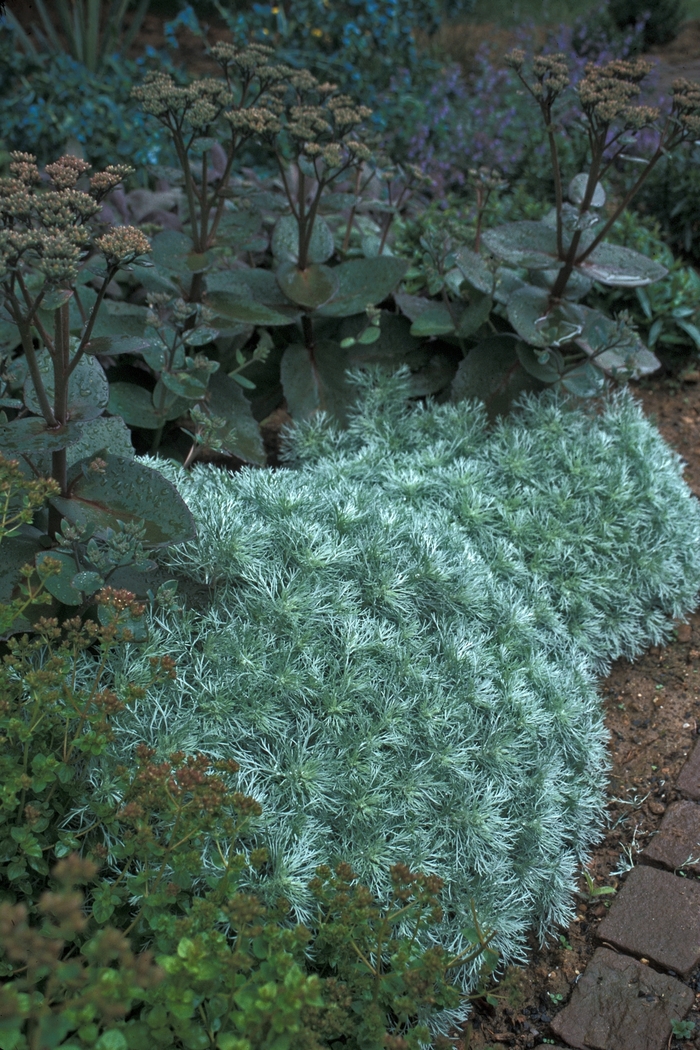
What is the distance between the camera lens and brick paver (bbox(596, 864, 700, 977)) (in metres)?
1.93

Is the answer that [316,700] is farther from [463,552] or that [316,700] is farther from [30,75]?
[30,75]

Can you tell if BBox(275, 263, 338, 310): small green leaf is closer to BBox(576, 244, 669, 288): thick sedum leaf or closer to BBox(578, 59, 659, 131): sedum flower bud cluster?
BBox(576, 244, 669, 288): thick sedum leaf

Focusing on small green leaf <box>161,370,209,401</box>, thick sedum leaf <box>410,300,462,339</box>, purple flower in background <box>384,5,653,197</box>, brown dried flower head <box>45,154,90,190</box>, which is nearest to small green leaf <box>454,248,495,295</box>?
thick sedum leaf <box>410,300,462,339</box>

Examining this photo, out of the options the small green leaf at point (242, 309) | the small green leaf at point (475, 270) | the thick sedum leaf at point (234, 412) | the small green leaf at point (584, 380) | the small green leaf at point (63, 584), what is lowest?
the thick sedum leaf at point (234, 412)

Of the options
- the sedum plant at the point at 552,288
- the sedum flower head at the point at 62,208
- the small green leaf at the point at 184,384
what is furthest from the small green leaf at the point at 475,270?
the sedum flower head at the point at 62,208

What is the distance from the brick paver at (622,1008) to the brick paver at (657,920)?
38mm

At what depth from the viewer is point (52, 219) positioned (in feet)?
5.68

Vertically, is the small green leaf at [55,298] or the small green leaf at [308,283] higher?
the small green leaf at [55,298]

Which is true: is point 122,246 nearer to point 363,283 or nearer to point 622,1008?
point 363,283

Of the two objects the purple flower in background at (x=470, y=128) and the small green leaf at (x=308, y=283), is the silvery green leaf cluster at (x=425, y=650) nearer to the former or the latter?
the small green leaf at (x=308, y=283)

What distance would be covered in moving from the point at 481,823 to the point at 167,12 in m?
7.49

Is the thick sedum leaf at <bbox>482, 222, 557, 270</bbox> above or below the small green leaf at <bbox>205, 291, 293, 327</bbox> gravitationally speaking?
above

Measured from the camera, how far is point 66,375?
195cm

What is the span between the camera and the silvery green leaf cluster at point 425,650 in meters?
1.94
